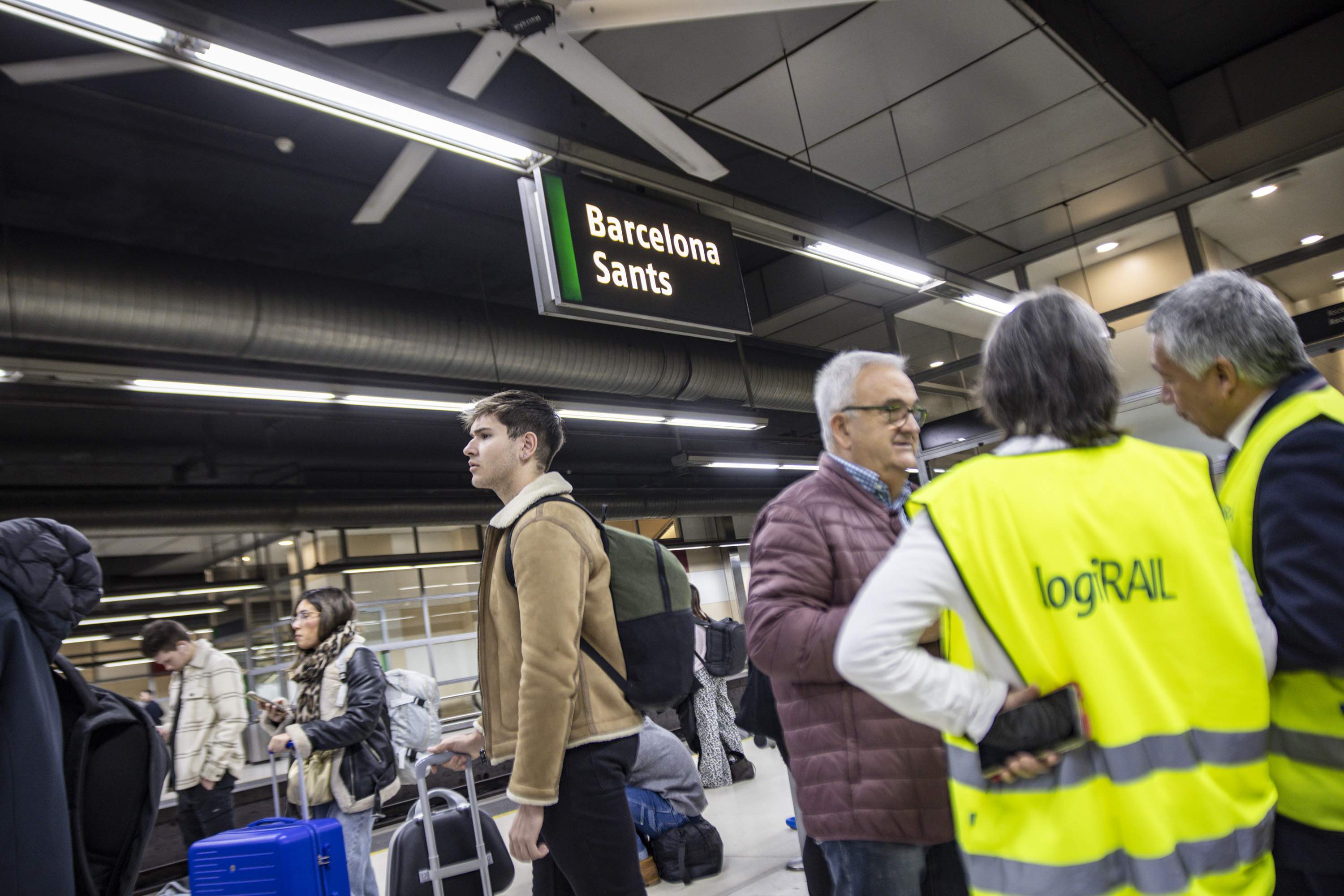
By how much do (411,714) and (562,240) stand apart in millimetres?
2477

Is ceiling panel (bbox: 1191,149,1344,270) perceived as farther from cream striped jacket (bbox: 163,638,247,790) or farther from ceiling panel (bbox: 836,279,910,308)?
A: cream striped jacket (bbox: 163,638,247,790)

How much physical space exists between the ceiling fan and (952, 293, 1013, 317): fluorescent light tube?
342 cm

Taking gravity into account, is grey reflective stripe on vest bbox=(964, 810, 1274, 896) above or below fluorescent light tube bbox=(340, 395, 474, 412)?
below

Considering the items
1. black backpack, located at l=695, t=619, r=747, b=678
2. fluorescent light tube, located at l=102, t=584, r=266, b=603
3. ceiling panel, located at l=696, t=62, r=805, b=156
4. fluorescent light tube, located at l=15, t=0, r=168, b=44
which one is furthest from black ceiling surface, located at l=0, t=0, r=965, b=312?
fluorescent light tube, located at l=102, t=584, r=266, b=603

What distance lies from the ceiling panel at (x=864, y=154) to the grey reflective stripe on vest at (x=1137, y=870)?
517 centimetres

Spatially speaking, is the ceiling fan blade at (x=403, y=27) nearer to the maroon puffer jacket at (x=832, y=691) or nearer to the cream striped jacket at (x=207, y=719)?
the maroon puffer jacket at (x=832, y=691)

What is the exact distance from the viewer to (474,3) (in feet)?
13.3

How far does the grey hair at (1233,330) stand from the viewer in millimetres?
1324

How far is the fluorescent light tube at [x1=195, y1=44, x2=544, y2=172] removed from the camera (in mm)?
2648

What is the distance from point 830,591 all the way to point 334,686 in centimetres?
284

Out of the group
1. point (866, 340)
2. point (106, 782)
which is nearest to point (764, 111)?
point (106, 782)

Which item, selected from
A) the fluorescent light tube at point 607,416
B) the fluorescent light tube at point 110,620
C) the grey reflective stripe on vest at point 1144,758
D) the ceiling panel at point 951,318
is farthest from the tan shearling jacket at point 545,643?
the fluorescent light tube at point 110,620

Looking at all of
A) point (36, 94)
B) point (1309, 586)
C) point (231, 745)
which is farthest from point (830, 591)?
point (36, 94)

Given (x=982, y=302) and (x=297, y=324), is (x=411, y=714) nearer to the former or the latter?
(x=297, y=324)
